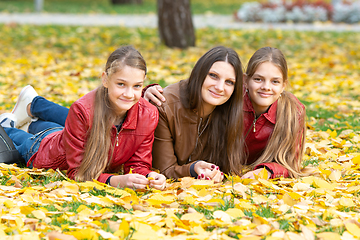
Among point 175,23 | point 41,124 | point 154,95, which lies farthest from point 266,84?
point 175,23

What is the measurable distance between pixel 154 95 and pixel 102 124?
548mm

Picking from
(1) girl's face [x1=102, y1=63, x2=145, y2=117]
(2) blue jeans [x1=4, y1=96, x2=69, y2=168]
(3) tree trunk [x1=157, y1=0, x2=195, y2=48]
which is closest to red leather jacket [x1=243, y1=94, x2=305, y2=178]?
(1) girl's face [x1=102, y1=63, x2=145, y2=117]

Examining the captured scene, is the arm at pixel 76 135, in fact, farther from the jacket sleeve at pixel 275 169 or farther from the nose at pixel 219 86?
the jacket sleeve at pixel 275 169

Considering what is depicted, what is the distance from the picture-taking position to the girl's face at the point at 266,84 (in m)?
3.02

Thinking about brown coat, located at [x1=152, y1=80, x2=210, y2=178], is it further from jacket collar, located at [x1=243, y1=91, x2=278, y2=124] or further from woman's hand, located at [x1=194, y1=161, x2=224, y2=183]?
jacket collar, located at [x1=243, y1=91, x2=278, y2=124]

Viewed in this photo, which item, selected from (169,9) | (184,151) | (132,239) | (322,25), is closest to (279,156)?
(184,151)

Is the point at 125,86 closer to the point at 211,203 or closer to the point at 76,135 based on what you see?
the point at 76,135

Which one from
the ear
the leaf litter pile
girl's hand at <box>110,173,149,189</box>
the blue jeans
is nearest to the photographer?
the leaf litter pile

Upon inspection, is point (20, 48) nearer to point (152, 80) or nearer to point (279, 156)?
point (152, 80)

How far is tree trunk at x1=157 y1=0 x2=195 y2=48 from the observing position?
26.5 ft

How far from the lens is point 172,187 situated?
2.78 m

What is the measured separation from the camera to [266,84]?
3010 millimetres

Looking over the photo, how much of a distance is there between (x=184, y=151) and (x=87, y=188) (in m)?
0.79

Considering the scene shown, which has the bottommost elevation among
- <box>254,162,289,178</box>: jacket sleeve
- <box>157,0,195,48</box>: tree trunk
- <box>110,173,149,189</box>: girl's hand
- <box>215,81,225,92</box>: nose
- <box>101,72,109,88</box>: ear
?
<box>254,162,289,178</box>: jacket sleeve
